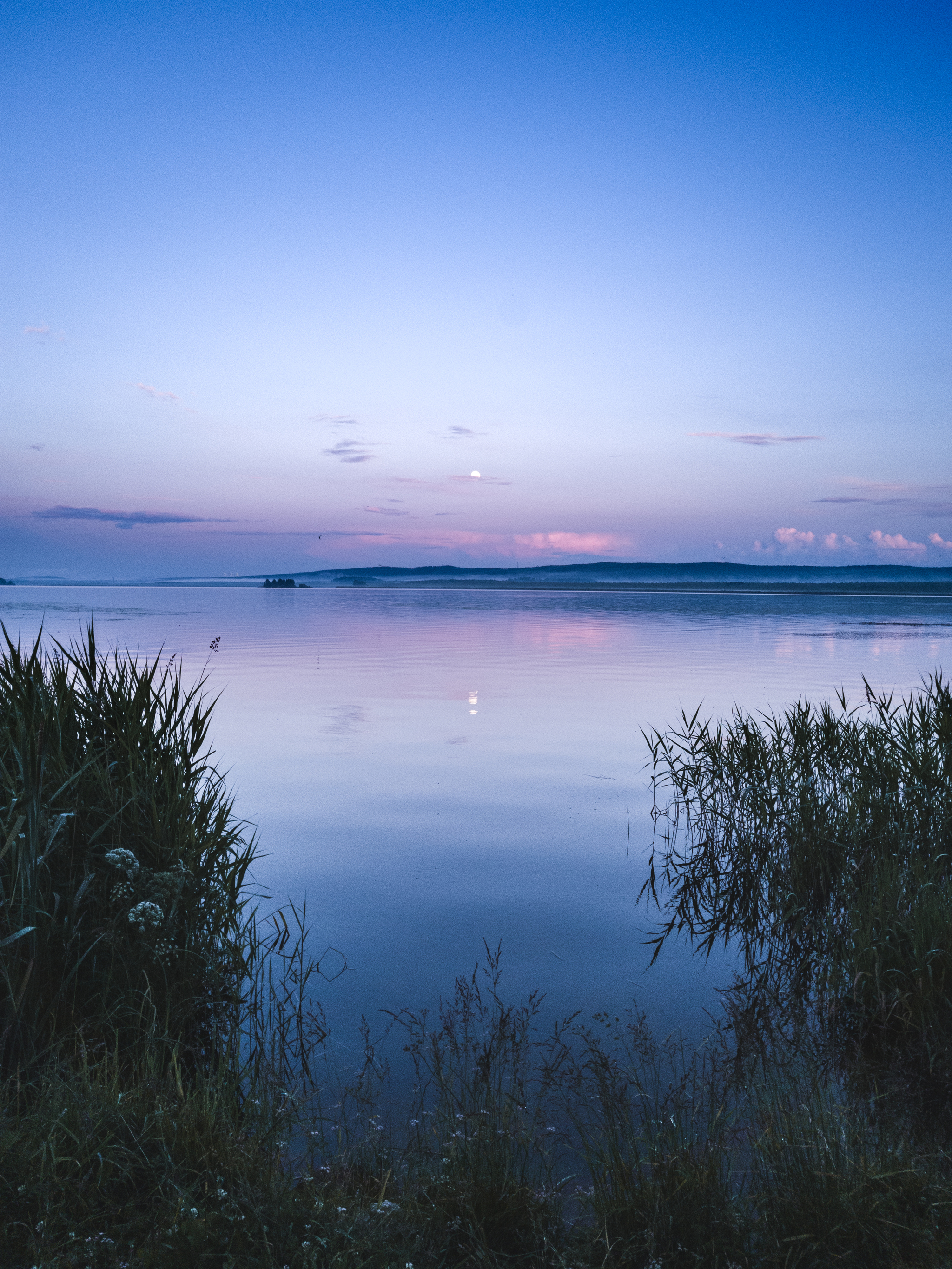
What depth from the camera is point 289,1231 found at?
3488 mm

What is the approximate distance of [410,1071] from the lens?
5.61 meters

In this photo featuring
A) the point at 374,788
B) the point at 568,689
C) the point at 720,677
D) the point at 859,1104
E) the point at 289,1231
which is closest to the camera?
the point at 289,1231

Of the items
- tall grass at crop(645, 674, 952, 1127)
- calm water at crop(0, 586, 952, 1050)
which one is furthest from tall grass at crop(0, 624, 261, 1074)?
tall grass at crop(645, 674, 952, 1127)

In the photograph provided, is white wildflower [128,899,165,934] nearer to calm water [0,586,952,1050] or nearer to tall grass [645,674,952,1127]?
calm water [0,586,952,1050]

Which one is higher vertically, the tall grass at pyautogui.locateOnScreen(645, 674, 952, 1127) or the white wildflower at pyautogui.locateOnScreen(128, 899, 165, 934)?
the white wildflower at pyautogui.locateOnScreen(128, 899, 165, 934)

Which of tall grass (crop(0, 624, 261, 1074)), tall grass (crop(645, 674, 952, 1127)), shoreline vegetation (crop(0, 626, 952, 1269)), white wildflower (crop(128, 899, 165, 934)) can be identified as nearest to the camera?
shoreline vegetation (crop(0, 626, 952, 1269))

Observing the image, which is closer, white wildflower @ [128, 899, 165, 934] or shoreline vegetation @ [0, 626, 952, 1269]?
shoreline vegetation @ [0, 626, 952, 1269]

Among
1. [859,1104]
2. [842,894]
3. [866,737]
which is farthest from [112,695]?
[866,737]

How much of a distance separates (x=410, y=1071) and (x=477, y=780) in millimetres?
8405

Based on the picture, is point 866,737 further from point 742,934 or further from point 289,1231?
point 289,1231

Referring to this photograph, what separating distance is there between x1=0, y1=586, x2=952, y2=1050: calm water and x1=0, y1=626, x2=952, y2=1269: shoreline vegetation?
0.45m

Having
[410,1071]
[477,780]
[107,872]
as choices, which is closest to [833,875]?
[410,1071]

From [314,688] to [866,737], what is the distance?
16732 mm

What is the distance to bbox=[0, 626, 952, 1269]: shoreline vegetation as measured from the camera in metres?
3.61
